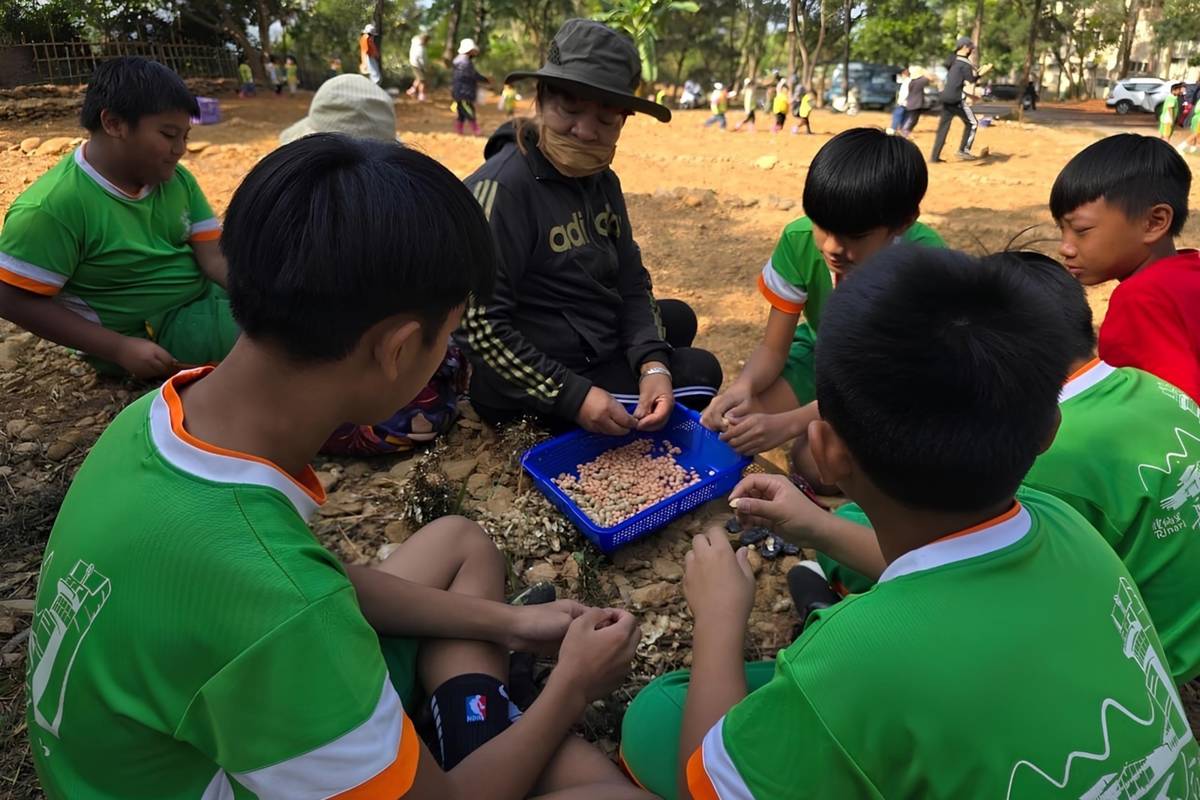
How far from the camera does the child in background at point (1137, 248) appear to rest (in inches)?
88.5

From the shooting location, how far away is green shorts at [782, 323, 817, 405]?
10.6 feet

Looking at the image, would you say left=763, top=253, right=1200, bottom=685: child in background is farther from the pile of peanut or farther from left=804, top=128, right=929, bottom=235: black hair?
the pile of peanut

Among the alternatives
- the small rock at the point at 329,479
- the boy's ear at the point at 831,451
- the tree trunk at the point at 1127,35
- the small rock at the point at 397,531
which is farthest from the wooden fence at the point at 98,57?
the tree trunk at the point at 1127,35

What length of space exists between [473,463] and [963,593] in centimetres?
230

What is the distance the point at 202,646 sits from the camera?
1.06m

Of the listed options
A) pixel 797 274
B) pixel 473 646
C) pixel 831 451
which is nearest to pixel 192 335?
pixel 473 646

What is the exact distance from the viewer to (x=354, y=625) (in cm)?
110

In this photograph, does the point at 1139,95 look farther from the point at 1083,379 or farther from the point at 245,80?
the point at 1083,379

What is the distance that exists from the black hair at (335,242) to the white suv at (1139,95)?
29883mm

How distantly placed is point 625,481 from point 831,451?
5.51 feet

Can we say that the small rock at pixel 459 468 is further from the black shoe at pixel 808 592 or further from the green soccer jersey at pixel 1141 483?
the green soccer jersey at pixel 1141 483

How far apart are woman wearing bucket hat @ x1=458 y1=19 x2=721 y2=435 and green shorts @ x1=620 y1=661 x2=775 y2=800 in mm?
1245

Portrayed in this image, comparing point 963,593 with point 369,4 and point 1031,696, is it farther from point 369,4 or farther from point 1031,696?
point 369,4

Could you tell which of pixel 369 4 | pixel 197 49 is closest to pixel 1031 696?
pixel 197 49
